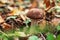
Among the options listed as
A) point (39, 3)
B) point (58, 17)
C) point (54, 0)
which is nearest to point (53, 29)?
point (58, 17)

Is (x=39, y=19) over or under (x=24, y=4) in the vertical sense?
over

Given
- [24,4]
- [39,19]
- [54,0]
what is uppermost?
[54,0]

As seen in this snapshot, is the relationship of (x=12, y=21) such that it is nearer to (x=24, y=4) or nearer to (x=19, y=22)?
(x=19, y=22)

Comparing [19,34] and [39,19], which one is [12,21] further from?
[19,34]

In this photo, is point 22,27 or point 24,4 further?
point 24,4

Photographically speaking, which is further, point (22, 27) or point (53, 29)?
point (22, 27)

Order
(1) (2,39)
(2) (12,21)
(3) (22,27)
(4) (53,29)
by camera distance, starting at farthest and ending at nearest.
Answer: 1. (2) (12,21)
2. (3) (22,27)
3. (4) (53,29)
4. (1) (2,39)

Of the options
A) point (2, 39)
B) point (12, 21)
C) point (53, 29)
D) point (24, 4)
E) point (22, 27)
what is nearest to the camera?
point (2, 39)

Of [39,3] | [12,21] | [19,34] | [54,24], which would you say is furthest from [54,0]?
[39,3]

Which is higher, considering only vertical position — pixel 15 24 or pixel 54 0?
pixel 54 0
